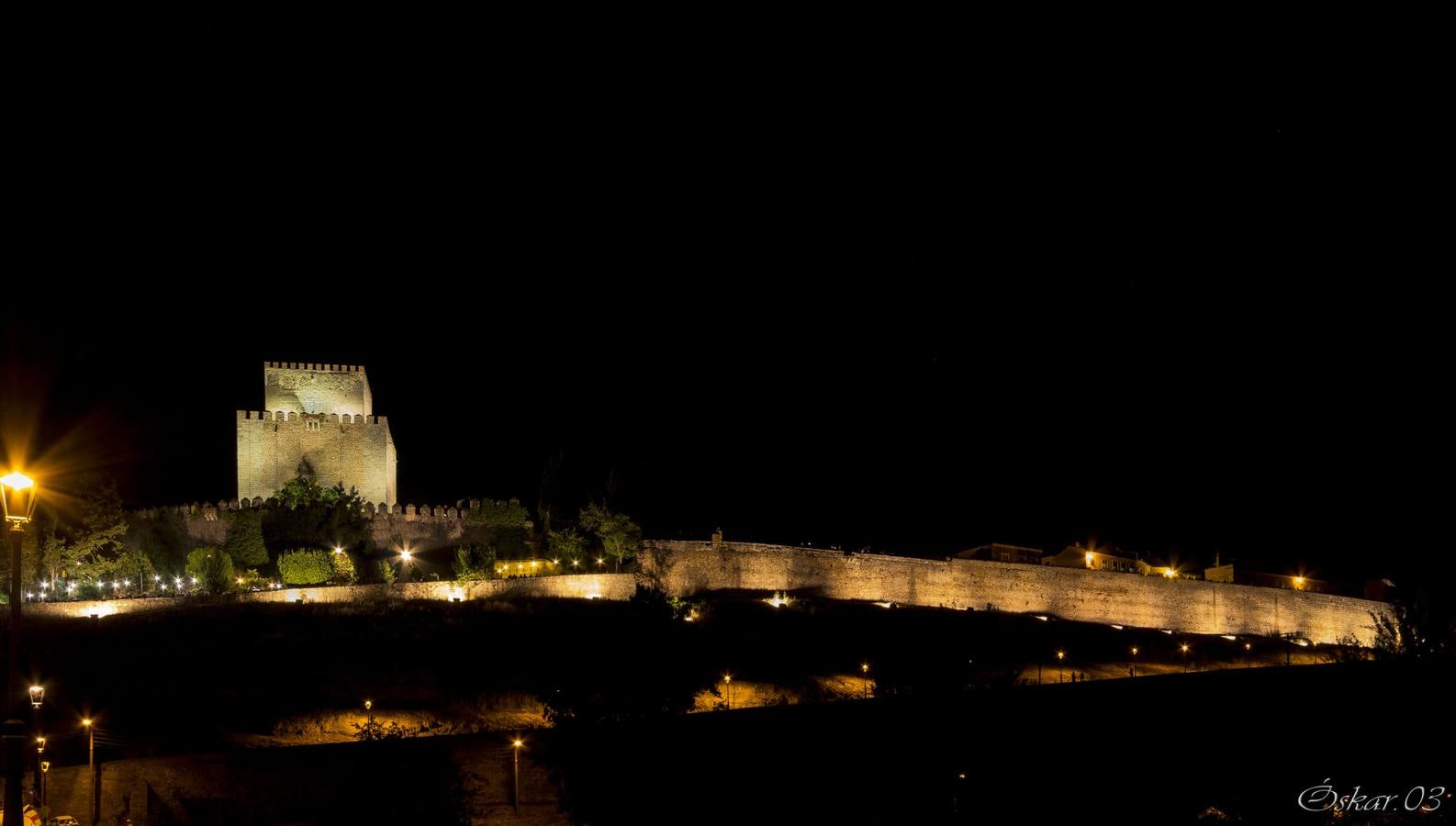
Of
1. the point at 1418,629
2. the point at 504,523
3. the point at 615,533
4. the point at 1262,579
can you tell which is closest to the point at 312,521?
the point at 504,523

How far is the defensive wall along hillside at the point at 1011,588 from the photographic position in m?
34.7

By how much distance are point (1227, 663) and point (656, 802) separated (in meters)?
20.5

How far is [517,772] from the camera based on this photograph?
17172 mm

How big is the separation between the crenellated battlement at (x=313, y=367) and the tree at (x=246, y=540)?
646 centimetres

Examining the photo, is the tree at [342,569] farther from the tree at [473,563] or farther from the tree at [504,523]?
the tree at [504,523]

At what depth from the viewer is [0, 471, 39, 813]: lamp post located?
8.31m

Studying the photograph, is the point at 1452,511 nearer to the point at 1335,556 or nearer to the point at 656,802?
the point at 1335,556

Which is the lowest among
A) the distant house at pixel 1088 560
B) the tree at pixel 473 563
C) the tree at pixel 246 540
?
the distant house at pixel 1088 560

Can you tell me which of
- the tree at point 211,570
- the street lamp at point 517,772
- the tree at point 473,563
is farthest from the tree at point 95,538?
the street lamp at point 517,772

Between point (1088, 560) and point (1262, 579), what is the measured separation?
6.57 metres

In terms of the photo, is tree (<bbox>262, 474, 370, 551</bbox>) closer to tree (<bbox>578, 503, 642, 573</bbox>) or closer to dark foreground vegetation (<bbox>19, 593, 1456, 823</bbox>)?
tree (<bbox>578, 503, 642, 573</bbox>)

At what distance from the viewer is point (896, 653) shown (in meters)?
27.3

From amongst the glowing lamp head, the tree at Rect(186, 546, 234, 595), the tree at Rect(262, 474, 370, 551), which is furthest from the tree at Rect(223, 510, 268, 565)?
the glowing lamp head

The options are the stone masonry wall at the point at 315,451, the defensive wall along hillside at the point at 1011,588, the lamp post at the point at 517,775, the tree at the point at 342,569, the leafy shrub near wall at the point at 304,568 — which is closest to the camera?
the lamp post at the point at 517,775
